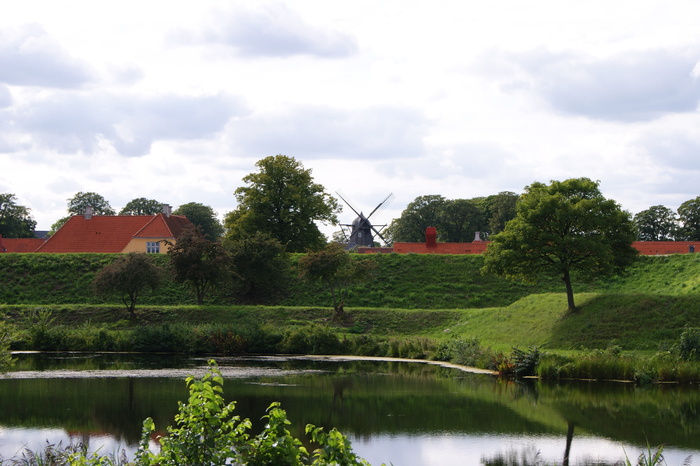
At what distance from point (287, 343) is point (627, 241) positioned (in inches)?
700

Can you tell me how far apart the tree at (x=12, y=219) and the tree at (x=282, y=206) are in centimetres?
4528

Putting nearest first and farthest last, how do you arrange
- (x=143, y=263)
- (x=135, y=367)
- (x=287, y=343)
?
(x=135, y=367) → (x=287, y=343) → (x=143, y=263)

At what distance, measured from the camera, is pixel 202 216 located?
372 feet

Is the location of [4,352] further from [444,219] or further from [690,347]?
[444,219]

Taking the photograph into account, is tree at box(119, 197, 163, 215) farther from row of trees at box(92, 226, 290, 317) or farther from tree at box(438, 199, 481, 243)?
row of trees at box(92, 226, 290, 317)

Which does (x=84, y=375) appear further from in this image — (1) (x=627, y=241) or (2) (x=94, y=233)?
(2) (x=94, y=233)

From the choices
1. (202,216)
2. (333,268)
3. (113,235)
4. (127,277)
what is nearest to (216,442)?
(127,277)

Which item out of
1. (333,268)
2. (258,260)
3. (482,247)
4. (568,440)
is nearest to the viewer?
(568,440)

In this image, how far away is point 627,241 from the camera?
134ft

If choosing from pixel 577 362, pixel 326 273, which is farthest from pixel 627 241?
pixel 326 273

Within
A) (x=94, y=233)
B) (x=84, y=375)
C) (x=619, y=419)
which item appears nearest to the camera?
(x=619, y=419)

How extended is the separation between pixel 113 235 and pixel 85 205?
140 feet

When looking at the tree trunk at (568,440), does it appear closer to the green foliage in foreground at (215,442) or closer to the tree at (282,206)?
the green foliage in foreground at (215,442)

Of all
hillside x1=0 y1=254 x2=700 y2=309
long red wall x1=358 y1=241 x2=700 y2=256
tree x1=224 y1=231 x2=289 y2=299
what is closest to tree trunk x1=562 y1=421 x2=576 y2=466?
hillside x1=0 y1=254 x2=700 y2=309
